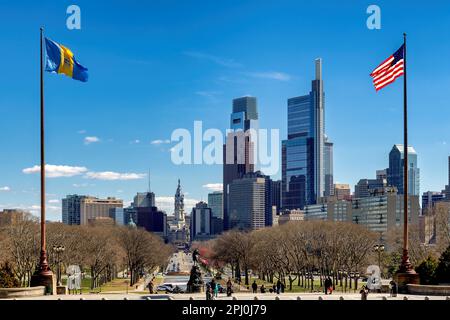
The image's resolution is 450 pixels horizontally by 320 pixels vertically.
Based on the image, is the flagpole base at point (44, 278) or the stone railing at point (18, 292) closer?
the stone railing at point (18, 292)

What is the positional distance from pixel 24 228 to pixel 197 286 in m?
44.9

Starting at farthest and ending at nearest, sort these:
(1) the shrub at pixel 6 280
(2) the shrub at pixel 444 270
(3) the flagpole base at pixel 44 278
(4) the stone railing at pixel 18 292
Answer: (2) the shrub at pixel 444 270 < (1) the shrub at pixel 6 280 < (3) the flagpole base at pixel 44 278 < (4) the stone railing at pixel 18 292

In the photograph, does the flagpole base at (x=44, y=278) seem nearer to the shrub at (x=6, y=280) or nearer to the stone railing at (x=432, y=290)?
the shrub at (x=6, y=280)

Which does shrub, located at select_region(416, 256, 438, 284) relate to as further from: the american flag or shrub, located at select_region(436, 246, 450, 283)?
the american flag

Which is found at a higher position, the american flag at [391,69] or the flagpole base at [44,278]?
the american flag at [391,69]

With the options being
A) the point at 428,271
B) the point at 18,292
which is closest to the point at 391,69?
the point at 428,271

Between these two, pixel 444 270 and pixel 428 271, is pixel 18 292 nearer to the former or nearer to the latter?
pixel 444 270

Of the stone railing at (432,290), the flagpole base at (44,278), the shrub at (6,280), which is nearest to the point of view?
the stone railing at (432,290)

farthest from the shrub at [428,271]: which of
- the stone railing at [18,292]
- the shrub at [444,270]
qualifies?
the stone railing at [18,292]

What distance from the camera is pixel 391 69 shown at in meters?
43.3

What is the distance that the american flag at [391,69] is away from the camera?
43.2 m
